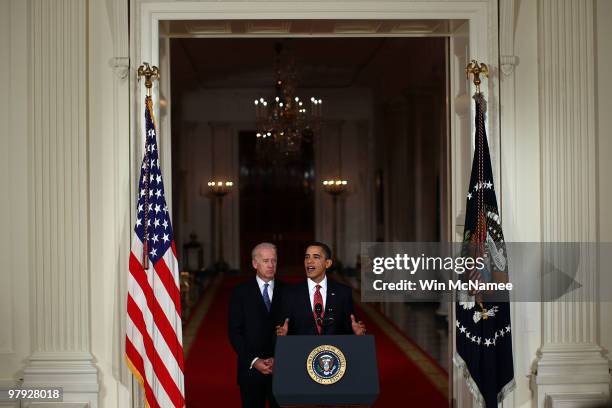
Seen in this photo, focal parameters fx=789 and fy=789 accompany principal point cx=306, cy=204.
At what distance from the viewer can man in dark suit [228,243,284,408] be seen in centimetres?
550

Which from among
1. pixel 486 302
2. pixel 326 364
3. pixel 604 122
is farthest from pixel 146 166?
pixel 604 122

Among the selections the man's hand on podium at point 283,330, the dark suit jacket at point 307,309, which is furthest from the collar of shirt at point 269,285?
the man's hand on podium at point 283,330

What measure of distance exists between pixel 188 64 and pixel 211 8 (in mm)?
11719

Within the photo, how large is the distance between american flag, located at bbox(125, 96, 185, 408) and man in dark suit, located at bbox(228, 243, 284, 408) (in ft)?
2.00

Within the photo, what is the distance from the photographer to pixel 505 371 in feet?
19.5

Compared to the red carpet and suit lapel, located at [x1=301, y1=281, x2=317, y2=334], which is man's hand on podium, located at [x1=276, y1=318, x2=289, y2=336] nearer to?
suit lapel, located at [x1=301, y1=281, x2=317, y2=334]

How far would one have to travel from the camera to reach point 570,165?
6.18 m

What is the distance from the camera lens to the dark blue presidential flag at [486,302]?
19.4ft

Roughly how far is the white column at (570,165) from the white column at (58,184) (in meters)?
3.57

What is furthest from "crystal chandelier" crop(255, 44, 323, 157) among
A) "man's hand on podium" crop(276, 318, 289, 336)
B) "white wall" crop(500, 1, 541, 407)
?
"man's hand on podium" crop(276, 318, 289, 336)

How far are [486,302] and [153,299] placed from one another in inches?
98.5

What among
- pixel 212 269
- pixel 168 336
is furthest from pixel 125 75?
pixel 212 269

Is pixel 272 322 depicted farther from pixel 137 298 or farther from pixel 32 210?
pixel 32 210

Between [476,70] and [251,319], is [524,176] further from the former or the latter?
[251,319]
